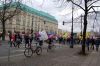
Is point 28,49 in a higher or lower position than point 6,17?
lower

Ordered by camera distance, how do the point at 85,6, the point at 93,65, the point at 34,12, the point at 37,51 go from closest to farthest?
1. the point at 93,65
2. the point at 37,51
3. the point at 85,6
4. the point at 34,12

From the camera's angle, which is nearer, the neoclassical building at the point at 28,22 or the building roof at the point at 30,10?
the building roof at the point at 30,10

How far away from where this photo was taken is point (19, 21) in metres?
132

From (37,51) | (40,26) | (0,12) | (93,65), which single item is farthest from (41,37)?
(40,26)

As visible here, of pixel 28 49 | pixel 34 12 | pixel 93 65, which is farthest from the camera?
pixel 34 12

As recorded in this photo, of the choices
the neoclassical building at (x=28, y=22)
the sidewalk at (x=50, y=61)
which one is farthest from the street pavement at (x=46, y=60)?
the neoclassical building at (x=28, y=22)

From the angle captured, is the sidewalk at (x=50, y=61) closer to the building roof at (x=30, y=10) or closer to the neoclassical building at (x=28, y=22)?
the building roof at (x=30, y=10)

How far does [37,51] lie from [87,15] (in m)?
7.95

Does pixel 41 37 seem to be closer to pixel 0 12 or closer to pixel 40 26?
pixel 0 12

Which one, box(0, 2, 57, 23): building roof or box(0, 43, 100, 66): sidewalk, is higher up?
box(0, 2, 57, 23): building roof

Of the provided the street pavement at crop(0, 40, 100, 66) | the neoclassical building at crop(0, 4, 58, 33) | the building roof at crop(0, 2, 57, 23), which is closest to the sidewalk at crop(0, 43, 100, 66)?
the street pavement at crop(0, 40, 100, 66)

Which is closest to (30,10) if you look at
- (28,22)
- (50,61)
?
(28,22)

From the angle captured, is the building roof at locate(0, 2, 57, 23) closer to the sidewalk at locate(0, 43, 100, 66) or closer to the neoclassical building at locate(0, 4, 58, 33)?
the neoclassical building at locate(0, 4, 58, 33)

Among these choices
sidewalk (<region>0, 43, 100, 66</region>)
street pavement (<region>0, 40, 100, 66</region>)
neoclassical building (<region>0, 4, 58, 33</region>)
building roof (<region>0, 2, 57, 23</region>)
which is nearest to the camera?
sidewalk (<region>0, 43, 100, 66</region>)
